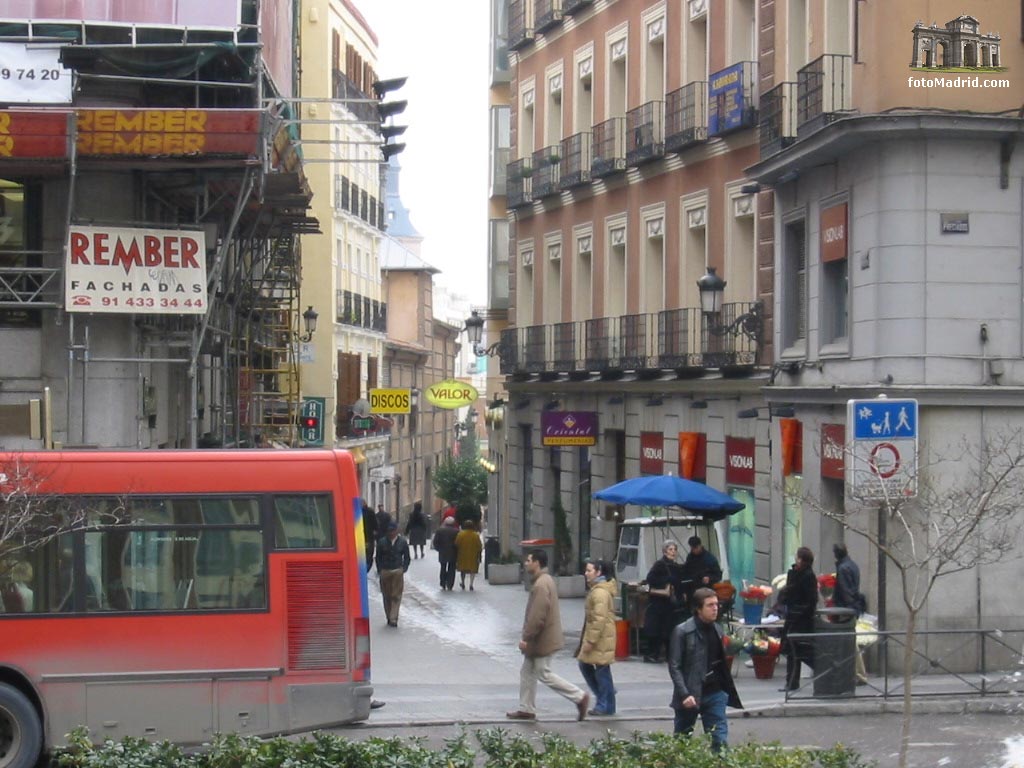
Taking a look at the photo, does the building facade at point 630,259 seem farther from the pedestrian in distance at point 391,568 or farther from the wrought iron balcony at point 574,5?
the pedestrian in distance at point 391,568

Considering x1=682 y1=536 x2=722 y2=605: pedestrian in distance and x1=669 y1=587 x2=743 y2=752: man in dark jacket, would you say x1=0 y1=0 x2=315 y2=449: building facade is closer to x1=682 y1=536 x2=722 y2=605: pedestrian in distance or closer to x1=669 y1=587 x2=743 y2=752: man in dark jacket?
x1=682 y1=536 x2=722 y2=605: pedestrian in distance

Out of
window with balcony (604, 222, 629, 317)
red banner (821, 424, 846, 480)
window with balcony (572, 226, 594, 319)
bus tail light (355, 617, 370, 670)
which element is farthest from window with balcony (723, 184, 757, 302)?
bus tail light (355, 617, 370, 670)

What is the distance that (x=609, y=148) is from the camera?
3634cm

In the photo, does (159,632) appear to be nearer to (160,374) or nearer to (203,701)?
(203,701)

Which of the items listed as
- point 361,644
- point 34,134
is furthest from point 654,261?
point 361,644

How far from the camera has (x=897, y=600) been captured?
21.1 m

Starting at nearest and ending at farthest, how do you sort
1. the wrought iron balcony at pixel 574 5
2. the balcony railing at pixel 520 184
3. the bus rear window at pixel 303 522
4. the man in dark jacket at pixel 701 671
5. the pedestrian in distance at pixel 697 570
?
the man in dark jacket at pixel 701 671, the bus rear window at pixel 303 522, the pedestrian in distance at pixel 697 570, the wrought iron balcony at pixel 574 5, the balcony railing at pixel 520 184

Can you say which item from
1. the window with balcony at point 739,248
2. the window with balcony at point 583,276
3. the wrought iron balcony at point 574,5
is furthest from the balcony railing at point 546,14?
the window with balcony at point 739,248

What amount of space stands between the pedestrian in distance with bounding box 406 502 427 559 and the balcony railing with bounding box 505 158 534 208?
8.02 m

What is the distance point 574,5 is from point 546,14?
2.28 metres

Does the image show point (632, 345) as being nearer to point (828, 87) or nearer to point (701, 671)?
point (828, 87)

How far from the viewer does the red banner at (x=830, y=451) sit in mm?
22719

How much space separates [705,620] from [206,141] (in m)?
12.7

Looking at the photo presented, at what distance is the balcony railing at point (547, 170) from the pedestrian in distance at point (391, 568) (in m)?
14.8
